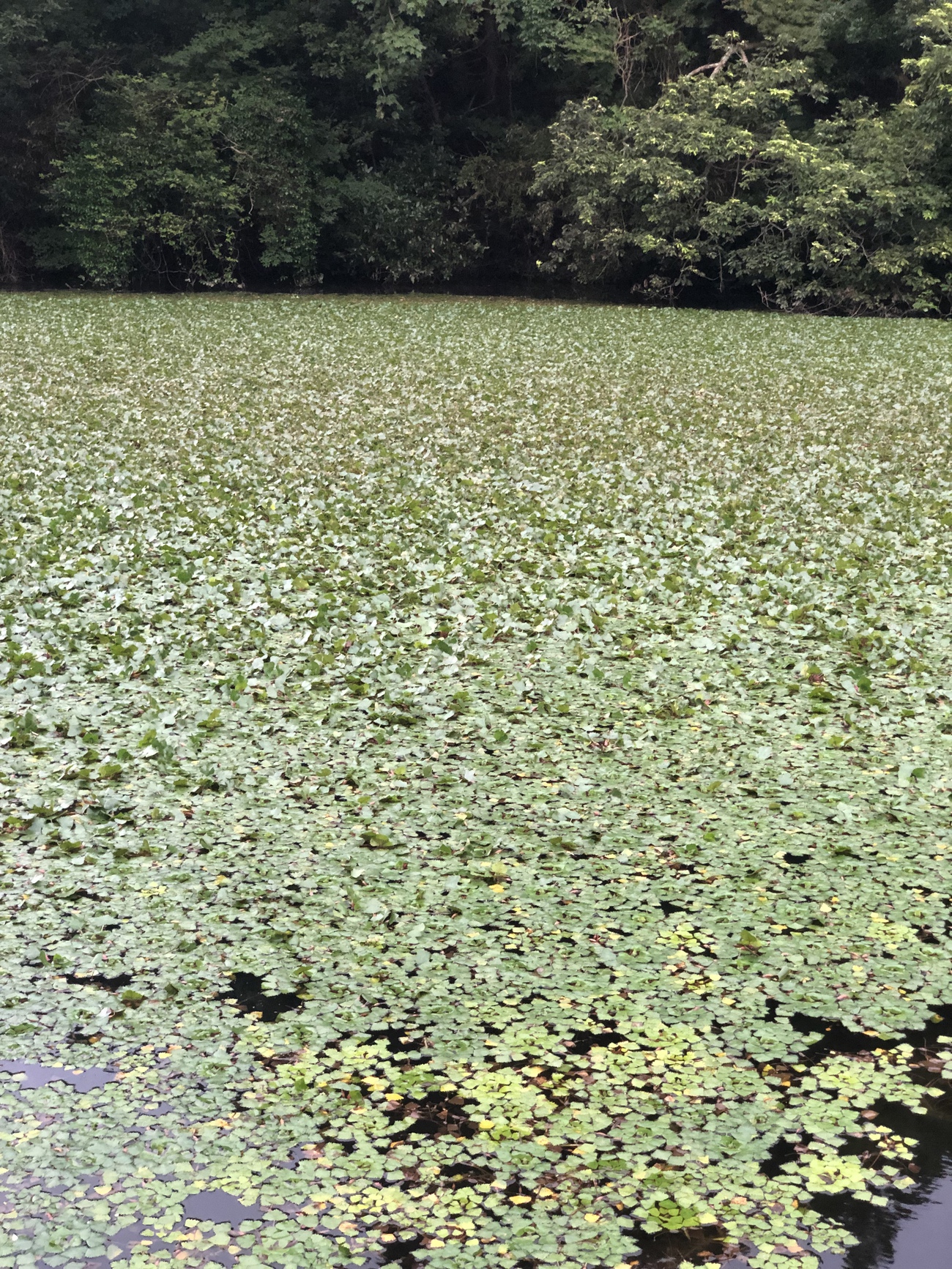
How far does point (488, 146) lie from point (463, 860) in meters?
33.7

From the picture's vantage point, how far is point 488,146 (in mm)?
35625

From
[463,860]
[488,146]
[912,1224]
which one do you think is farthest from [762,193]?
[912,1224]

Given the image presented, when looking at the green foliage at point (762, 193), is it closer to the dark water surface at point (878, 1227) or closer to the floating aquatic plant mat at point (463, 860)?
the floating aquatic plant mat at point (463, 860)

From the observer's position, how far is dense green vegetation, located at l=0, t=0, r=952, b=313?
29.3 m

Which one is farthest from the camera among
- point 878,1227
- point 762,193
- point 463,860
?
point 762,193

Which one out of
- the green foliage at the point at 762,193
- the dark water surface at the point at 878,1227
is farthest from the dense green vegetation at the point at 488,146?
the dark water surface at the point at 878,1227

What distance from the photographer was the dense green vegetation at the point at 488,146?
2933cm

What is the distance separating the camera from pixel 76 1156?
3.28 meters

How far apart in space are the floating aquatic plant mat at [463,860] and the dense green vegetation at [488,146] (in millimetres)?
20053

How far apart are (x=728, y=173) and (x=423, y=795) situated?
92.2 ft

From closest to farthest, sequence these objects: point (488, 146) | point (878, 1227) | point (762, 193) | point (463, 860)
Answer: point (878, 1227)
point (463, 860)
point (762, 193)
point (488, 146)

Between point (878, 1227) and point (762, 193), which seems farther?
point (762, 193)

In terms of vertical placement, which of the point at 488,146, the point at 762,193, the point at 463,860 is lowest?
the point at 463,860

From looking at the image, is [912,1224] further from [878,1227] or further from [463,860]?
[463,860]
